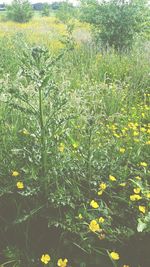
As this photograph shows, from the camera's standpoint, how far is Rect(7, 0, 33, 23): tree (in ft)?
74.1

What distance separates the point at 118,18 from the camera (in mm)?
10094

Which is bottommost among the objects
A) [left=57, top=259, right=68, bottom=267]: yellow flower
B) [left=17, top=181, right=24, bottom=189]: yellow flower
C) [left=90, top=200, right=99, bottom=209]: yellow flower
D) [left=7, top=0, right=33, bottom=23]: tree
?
[left=7, top=0, right=33, bottom=23]: tree

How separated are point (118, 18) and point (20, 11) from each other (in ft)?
45.9

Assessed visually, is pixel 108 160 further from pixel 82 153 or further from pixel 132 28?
pixel 132 28

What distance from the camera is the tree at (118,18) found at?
10.1 metres

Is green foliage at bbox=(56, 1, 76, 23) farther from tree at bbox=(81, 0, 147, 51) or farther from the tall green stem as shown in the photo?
the tall green stem

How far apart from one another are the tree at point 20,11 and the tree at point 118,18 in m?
13.0

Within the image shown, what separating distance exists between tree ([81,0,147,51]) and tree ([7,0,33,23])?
42.8 feet

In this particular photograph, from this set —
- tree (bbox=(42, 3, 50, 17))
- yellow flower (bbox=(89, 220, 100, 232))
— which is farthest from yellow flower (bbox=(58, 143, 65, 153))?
tree (bbox=(42, 3, 50, 17))

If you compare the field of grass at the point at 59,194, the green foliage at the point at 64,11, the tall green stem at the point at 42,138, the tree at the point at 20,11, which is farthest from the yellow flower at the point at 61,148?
the tree at the point at 20,11

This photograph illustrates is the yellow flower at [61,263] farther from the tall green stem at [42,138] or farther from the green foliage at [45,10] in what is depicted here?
the green foliage at [45,10]

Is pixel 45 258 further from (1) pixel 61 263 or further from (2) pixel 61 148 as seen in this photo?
(2) pixel 61 148

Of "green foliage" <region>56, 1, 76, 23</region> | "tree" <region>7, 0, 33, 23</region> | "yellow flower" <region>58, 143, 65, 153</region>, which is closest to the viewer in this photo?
"yellow flower" <region>58, 143, 65, 153</region>

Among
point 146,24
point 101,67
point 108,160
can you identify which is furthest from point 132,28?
point 108,160
